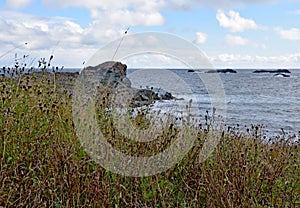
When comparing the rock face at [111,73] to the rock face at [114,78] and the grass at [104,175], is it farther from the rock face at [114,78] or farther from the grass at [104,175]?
the grass at [104,175]

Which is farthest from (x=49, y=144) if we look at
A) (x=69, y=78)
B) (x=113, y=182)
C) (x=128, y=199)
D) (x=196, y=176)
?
(x=69, y=78)

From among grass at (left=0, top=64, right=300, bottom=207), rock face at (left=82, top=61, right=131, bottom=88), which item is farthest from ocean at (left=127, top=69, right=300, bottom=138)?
grass at (left=0, top=64, right=300, bottom=207)

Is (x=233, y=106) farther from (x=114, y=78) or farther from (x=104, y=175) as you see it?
(x=104, y=175)

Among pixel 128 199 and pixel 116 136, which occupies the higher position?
pixel 116 136

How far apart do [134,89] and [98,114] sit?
1521 mm

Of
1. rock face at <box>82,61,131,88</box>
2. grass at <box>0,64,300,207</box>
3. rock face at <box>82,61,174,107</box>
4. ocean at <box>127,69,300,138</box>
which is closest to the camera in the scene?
grass at <box>0,64,300,207</box>

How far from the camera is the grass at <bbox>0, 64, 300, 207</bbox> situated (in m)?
3.31

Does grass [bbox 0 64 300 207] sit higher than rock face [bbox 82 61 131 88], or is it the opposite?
rock face [bbox 82 61 131 88]

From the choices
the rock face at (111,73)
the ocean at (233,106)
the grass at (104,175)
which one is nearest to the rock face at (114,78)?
the rock face at (111,73)

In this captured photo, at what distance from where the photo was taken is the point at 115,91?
17.7 feet

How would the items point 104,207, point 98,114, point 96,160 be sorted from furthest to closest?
1. point 98,114
2. point 96,160
3. point 104,207

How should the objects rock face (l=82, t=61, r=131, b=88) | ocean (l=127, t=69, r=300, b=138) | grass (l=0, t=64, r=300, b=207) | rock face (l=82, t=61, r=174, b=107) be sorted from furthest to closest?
ocean (l=127, t=69, r=300, b=138), rock face (l=82, t=61, r=131, b=88), rock face (l=82, t=61, r=174, b=107), grass (l=0, t=64, r=300, b=207)

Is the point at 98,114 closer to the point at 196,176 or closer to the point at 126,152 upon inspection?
the point at 126,152

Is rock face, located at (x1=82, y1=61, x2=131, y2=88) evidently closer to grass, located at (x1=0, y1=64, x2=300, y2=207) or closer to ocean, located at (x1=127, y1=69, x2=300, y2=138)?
ocean, located at (x1=127, y1=69, x2=300, y2=138)
